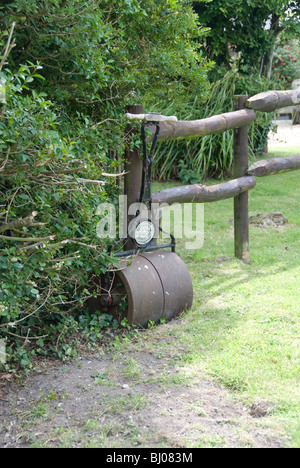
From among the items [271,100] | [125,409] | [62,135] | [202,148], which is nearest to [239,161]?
[271,100]

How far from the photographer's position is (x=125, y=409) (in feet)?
9.32

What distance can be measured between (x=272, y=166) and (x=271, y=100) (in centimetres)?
67

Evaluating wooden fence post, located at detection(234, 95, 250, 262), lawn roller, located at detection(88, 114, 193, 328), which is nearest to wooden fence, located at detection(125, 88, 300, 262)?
wooden fence post, located at detection(234, 95, 250, 262)

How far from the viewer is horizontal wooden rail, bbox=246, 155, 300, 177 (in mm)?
5609

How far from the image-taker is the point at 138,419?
8.96 ft

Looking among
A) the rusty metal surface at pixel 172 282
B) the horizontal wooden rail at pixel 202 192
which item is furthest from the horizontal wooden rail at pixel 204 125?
the rusty metal surface at pixel 172 282

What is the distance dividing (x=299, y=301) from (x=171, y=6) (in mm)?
2477

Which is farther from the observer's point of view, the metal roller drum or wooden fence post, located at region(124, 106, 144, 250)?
wooden fence post, located at region(124, 106, 144, 250)

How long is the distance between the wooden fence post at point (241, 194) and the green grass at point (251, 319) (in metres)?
0.17

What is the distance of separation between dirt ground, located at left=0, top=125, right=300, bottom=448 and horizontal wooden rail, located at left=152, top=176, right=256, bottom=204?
56.2 inches

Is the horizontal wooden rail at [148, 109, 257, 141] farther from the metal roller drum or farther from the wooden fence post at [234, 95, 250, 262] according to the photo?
the metal roller drum

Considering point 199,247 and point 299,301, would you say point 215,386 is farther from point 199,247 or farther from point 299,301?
point 199,247
